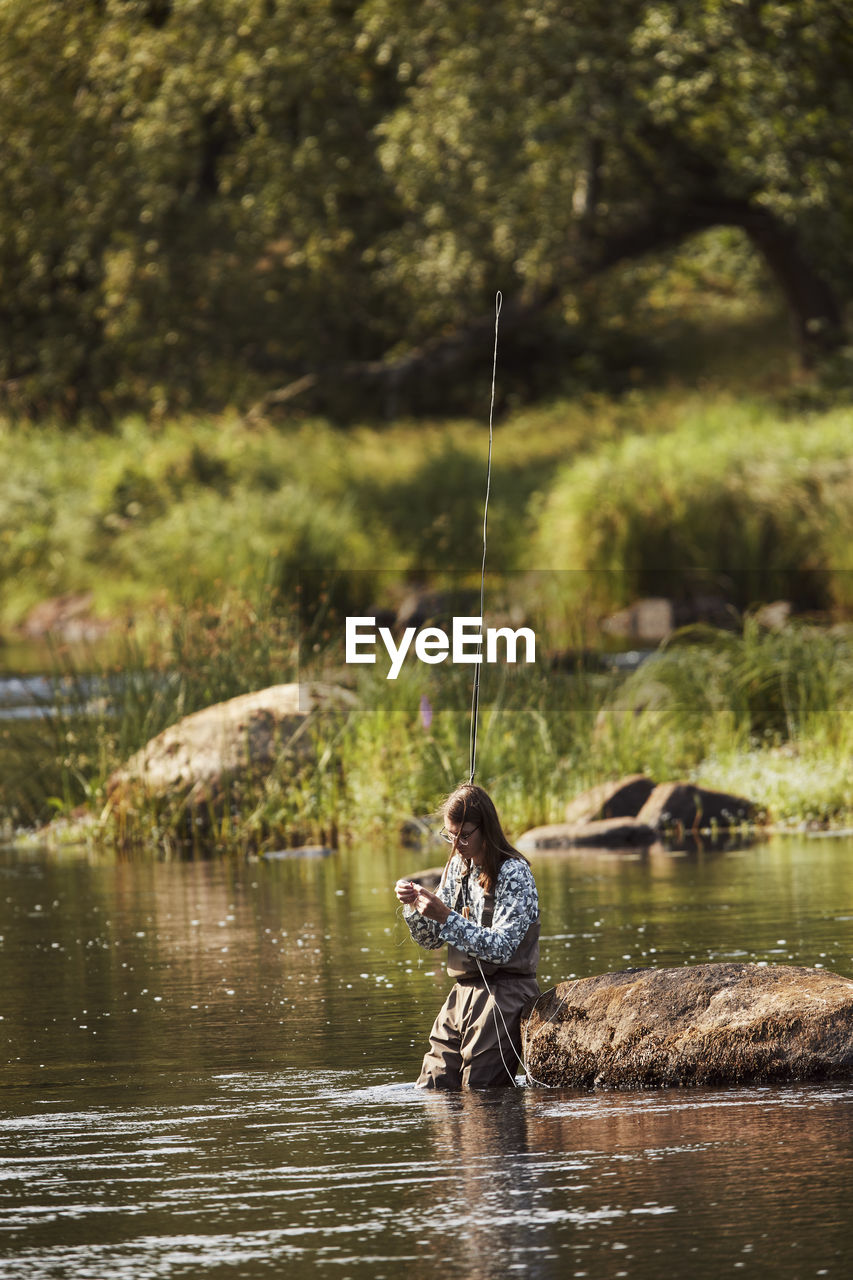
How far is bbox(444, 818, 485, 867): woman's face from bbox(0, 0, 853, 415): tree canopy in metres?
28.5

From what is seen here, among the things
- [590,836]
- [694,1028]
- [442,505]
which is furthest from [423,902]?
[442,505]

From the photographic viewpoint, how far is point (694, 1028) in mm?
7609

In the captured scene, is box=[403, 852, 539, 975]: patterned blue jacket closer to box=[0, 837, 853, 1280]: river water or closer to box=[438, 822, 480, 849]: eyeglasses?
box=[438, 822, 480, 849]: eyeglasses

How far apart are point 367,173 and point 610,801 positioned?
29.7 metres

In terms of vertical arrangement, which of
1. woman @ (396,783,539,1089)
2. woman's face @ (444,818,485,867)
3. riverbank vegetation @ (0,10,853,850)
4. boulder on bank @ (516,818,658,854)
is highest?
riverbank vegetation @ (0,10,853,850)

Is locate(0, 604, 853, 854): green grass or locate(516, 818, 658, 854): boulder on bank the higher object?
locate(0, 604, 853, 854): green grass

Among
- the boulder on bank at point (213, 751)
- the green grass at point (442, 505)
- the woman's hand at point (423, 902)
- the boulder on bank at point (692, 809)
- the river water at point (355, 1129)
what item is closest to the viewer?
the river water at point (355, 1129)

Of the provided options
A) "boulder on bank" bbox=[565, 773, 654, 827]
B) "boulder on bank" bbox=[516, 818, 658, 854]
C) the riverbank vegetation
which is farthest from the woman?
the riverbank vegetation

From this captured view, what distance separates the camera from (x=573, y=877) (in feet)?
45.9

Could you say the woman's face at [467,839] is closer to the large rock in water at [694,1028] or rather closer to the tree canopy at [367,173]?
the large rock in water at [694,1028]

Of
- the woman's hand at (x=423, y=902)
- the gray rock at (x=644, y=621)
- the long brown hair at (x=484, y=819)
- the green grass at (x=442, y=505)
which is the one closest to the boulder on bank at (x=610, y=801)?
the long brown hair at (x=484, y=819)

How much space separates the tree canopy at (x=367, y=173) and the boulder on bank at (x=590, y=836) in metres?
21.3

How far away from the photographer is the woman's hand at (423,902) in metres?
7.38

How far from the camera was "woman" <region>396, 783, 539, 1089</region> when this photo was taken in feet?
24.9
